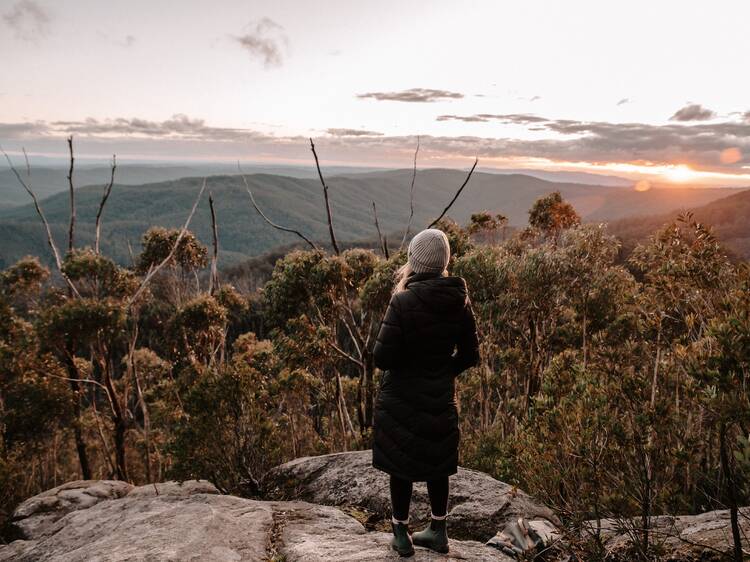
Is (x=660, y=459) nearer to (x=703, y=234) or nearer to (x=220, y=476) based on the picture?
(x=703, y=234)

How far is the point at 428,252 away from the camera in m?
4.08

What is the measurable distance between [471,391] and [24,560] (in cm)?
1920

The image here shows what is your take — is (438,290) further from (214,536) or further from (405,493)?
(214,536)

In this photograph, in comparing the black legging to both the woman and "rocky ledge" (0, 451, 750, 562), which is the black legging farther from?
"rocky ledge" (0, 451, 750, 562)

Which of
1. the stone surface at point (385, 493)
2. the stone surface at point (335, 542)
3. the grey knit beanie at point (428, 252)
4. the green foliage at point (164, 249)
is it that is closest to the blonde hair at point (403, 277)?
the grey knit beanie at point (428, 252)

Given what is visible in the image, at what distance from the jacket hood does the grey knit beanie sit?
7 cm

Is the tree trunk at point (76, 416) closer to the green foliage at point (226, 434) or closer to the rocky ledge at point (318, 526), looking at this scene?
the green foliage at point (226, 434)

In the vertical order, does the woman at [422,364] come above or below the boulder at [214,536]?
above

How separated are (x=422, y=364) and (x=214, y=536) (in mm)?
3561

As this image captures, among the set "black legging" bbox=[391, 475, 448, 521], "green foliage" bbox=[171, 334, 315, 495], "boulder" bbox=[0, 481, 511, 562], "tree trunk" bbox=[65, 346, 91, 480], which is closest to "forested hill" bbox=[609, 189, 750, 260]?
"tree trunk" bbox=[65, 346, 91, 480]

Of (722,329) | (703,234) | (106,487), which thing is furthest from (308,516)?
(106,487)

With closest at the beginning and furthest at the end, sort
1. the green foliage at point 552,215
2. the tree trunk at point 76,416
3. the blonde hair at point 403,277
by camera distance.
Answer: the blonde hair at point 403,277, the tree trunk at point 76,416, the green foliage at point 552,215

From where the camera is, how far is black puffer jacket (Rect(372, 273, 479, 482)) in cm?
399

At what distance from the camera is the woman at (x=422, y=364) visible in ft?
13.1
